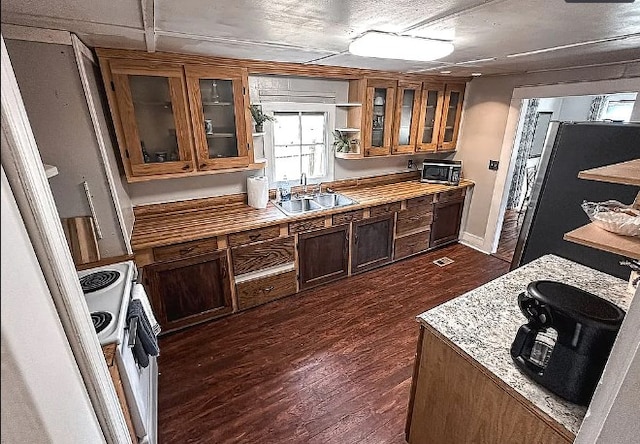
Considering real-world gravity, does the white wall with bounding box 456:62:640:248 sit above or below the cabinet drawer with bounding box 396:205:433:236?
above

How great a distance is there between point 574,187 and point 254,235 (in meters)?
2.37

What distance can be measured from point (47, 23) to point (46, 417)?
1729mm

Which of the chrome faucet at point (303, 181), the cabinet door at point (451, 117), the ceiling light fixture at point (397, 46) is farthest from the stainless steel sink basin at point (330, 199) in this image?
the ceiling light fixture at point (397, 46)

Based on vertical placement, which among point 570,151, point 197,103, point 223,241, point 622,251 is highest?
point 197,103

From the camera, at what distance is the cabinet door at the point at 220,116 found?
2357 mm

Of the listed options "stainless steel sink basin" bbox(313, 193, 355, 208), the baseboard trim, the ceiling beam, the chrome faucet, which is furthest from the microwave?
the ceiling beam

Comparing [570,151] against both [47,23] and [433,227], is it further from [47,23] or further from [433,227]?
[47,23]

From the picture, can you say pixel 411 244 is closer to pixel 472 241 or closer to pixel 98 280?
pixel 472 241

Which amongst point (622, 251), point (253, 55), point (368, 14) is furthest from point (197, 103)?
point (622, 251)

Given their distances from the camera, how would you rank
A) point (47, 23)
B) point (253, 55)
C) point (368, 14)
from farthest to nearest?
point (253, 55) < point (47, 23) < point (368, 14)

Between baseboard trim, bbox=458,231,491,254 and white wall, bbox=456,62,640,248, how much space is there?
0.04ft

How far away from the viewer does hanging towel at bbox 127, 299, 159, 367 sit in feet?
4.97

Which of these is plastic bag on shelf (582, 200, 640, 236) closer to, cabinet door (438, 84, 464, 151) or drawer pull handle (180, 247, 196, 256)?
drawer pull handle (180, 247, 196, 256)

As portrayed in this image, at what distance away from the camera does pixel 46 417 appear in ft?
1.76
